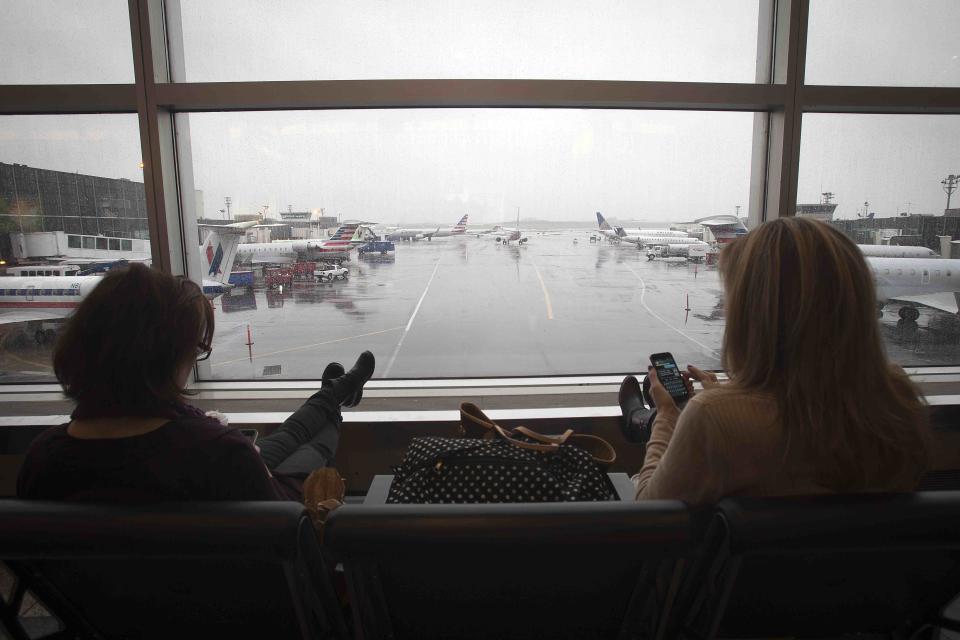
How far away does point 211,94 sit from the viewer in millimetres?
2182

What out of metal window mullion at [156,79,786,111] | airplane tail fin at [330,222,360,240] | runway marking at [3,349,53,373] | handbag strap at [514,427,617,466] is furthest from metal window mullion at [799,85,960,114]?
runway marking at [3,349,53,373]

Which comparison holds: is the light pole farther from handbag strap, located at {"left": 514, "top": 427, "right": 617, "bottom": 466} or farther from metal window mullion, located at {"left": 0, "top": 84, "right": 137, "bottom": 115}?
metal window mullion, located at {"left": 0, "top": 84, "right": 137, "bottom": 115}

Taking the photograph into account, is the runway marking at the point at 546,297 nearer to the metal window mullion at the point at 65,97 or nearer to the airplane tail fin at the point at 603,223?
the airplane tail fin at the point at 603,223

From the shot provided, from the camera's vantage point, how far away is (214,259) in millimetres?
2572

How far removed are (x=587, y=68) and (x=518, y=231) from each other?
861 millimetres

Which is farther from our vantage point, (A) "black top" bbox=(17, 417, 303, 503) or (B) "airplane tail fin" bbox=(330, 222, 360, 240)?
(B) "airplane tail fin" bbox=(330, 222, 360, 240)

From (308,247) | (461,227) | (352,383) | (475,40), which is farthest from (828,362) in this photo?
(308,247)

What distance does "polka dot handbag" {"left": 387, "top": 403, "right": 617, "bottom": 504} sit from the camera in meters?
1.11

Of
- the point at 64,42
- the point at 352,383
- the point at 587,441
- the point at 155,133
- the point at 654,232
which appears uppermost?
the point at 64,42

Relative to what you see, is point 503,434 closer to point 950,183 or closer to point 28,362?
point 28,362

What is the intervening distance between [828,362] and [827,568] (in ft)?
1.20

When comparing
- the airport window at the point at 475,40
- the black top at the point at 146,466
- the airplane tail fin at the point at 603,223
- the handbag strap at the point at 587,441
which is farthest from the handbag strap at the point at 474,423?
the airport window at the point at 475,40

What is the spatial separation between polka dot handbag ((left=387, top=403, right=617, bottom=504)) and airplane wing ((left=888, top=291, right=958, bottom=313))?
2442 mm

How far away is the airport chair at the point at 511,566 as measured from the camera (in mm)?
707
